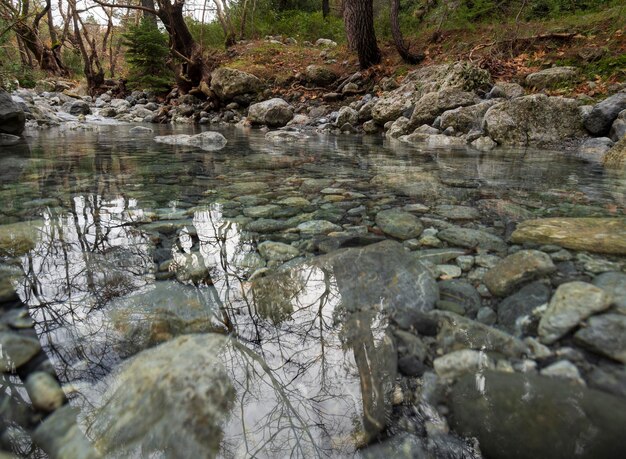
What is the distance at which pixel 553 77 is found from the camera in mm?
5598

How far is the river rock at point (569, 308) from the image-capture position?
37.4 inches

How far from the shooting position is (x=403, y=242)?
1613mm

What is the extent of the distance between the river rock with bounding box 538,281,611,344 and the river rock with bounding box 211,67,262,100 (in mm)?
10337

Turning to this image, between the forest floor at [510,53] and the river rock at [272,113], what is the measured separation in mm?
1470

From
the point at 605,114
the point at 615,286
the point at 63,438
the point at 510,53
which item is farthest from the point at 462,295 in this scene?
the point at 510,53

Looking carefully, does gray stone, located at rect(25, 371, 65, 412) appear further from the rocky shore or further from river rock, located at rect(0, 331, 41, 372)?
A: the rocky shore

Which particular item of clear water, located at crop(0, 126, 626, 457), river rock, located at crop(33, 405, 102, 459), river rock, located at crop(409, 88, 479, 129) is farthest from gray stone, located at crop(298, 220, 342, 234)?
river rock, located at crop(409, 88, 479, 129)

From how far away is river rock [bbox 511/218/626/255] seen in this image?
140 cm

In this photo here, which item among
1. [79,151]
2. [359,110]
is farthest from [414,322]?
[359,110]

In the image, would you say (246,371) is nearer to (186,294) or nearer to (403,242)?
(186,294)

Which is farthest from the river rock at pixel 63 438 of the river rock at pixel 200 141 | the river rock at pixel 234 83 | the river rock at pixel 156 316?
the river rock at pixel 234 83

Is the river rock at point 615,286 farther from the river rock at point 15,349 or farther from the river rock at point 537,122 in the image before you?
the river rock at point 537,122

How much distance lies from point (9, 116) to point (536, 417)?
21.9 ft

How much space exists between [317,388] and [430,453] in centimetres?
27
